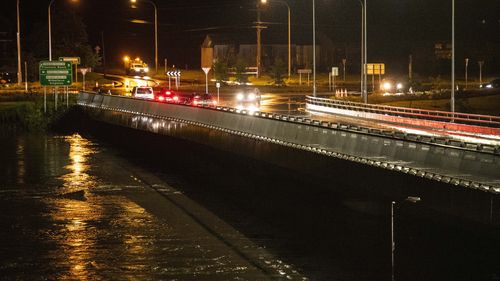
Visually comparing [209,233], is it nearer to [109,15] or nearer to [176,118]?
[176,118]

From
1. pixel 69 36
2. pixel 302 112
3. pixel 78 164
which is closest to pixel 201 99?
pixel 302 112

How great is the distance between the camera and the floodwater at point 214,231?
17.5 metres

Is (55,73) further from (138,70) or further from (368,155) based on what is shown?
(138,70)

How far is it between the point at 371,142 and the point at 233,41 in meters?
99.9

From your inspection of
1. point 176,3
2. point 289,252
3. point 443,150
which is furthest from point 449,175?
point 176,3

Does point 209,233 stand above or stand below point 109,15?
below

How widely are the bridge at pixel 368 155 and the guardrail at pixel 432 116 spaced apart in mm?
10399

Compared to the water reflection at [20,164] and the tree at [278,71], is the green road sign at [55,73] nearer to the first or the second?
the water reflection at [20,164]

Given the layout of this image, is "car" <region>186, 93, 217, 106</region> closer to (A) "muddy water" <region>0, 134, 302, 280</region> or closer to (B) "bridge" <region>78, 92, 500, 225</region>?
(B) "bridge" <region>78, 92, 500, 225</region>

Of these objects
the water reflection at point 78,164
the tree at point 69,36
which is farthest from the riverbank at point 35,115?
the tree at point 69,36

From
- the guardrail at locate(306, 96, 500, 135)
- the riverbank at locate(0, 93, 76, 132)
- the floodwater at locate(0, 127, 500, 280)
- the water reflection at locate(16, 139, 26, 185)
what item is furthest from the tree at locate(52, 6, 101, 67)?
the floodwater at locate(0, 127, 500, 280)

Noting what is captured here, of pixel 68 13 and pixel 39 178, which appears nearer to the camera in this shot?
pixel 39 178

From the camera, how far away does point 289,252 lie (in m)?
19.2

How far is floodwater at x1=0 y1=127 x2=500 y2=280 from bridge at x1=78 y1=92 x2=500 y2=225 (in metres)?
0.62
